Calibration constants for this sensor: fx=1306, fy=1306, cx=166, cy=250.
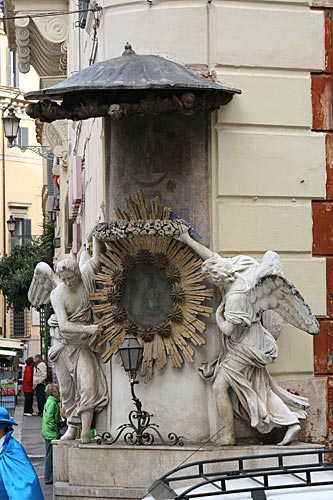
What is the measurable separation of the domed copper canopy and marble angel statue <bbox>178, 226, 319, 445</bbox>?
1174mm

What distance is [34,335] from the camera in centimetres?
6069

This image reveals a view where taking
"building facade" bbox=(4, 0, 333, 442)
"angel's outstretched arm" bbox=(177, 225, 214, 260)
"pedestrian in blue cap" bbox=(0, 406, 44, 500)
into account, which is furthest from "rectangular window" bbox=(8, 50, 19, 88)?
"pedestrian in blue cap" bbox=(0, 406, 44, 500)

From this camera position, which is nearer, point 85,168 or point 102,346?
point 102,346

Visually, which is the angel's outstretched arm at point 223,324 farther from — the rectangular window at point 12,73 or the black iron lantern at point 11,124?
Answer: the rectangular window at point 12,73

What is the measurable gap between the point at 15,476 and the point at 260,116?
4352 mm

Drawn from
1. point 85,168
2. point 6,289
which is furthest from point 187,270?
point 6,289

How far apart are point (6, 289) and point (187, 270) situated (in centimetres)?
3072

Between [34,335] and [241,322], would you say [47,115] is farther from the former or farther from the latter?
[34,335]

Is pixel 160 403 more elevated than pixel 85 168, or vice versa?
pixel 85 168

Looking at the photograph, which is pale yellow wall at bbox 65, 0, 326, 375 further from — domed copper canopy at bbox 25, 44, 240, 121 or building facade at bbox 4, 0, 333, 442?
domed copper canopy at bbox 25, 44, 240, 121

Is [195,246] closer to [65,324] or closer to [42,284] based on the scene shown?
[65,324]

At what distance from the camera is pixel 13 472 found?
394 inches

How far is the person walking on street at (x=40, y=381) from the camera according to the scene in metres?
30.4

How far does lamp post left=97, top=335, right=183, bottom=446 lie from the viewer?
1192 cm
